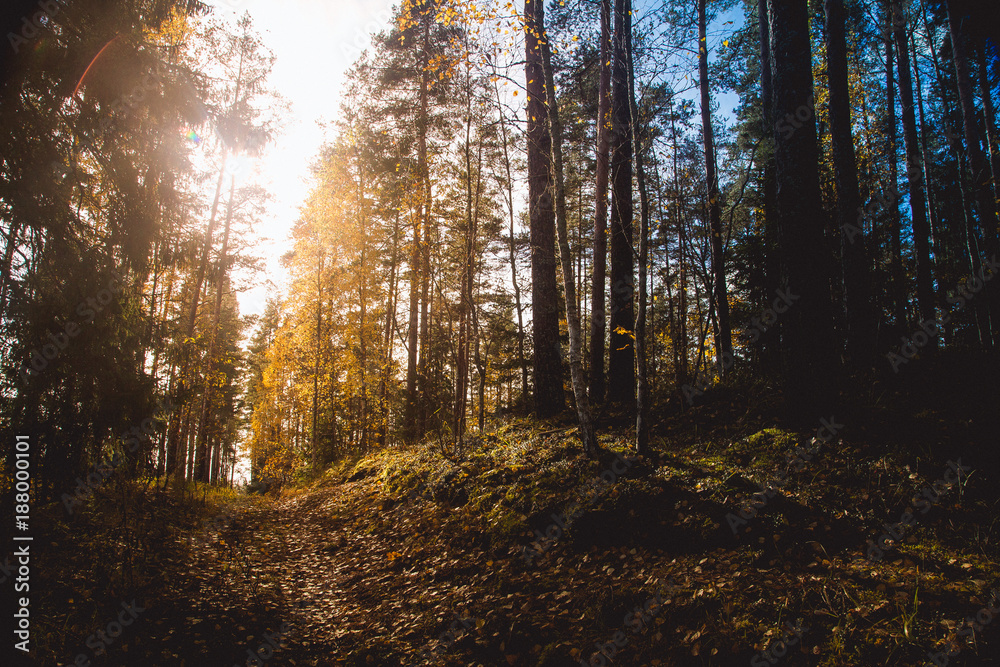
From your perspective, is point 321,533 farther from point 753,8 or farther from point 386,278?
point 753,8

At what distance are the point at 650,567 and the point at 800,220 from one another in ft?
14.7

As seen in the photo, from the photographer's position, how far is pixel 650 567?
3.91m

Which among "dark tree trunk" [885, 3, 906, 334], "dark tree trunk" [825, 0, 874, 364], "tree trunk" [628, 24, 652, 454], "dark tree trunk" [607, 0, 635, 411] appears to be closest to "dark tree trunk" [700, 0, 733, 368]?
"dark tree trunk" [607, 0, 635, 411]

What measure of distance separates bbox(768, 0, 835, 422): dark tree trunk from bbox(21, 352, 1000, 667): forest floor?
0.54 m

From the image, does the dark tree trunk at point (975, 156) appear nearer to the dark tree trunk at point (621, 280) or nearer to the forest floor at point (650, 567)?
the forest floor at point (650, 567)

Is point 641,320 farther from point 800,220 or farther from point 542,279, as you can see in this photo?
point 542,279

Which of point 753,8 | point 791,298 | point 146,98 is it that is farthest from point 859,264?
point 753,8

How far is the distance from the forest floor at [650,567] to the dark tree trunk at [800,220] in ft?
1.77

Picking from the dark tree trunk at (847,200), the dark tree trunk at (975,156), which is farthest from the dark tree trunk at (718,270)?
the dark tree trunk at (975,156)

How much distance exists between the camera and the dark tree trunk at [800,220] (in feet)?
16.1

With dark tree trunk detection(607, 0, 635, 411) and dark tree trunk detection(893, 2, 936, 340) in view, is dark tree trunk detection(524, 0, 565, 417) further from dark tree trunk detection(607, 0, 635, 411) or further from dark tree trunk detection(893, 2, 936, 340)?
dark tree trunk detection(893, 2, 936, 340)

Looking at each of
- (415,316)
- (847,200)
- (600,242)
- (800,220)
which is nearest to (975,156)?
(847,200)

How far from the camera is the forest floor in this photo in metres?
2.88

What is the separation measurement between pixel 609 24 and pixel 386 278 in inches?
422
